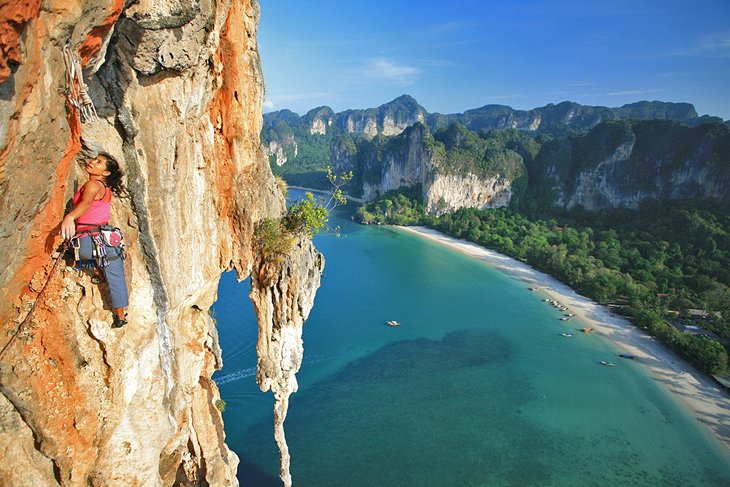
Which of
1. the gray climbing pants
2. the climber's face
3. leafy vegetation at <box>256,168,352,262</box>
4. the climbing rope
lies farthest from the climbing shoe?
leafy vegetation at <box>256,168,352,262</box>

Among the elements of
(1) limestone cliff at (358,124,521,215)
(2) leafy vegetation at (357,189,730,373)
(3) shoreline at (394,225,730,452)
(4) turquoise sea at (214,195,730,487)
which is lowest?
(4) turquoise sea at (214,195,730,487)

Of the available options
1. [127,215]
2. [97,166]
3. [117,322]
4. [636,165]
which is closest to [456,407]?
[117,322]

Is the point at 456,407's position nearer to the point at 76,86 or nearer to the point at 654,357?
the point at 654,357

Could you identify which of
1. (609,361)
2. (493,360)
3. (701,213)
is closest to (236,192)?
(493,360)

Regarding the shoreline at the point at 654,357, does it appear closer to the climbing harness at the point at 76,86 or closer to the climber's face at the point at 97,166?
the climber's face at the point at 97,166

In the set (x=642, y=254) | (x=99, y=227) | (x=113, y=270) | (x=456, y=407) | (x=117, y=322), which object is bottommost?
(x=456, y=407)

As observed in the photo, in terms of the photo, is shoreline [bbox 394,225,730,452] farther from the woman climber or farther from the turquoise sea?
the woman climber

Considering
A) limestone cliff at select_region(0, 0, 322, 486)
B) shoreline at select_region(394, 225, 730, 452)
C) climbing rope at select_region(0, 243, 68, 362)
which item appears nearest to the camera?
limestone cliff at select_region(0, 0, 322, 486)
